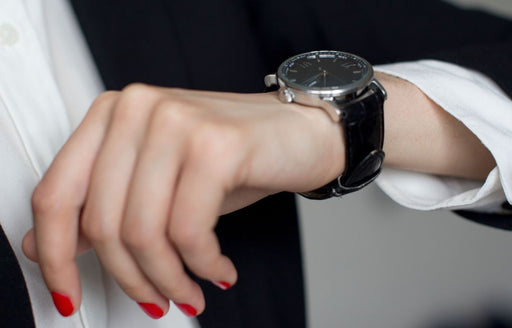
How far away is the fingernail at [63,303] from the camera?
0.56m

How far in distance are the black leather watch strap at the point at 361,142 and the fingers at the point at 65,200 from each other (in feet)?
0.91

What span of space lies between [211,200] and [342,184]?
231mm

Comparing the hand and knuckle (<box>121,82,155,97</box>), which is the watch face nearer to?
the hand

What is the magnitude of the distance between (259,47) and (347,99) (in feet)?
1.78

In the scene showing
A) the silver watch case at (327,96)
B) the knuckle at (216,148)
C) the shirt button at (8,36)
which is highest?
the shirt button at (8,36)

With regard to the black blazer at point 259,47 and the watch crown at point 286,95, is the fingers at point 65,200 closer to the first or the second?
the watch crown at point 286,95

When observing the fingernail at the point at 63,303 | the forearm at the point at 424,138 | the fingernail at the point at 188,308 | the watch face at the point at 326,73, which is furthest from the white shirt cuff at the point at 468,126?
the fingernail at the point at 63,303

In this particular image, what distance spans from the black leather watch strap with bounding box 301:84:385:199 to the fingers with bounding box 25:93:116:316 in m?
0.28

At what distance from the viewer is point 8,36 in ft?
2.37

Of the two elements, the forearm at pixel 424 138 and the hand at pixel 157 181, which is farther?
the forearm at pixel 424 138

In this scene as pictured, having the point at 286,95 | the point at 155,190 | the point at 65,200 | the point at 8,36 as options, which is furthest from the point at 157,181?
the point at 8,36

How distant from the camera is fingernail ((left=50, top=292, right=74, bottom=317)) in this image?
1.83 feet

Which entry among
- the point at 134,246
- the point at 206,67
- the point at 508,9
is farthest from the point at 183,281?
the point at 508,9

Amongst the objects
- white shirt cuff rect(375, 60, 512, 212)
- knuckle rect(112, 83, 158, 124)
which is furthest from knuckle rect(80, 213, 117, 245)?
white shirt cuff rect(375, 60, 512, 212)
